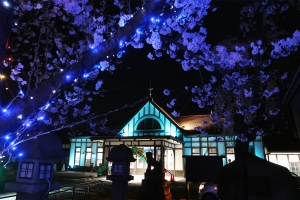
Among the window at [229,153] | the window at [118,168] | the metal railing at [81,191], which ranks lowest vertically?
the metal railing at [81,191]

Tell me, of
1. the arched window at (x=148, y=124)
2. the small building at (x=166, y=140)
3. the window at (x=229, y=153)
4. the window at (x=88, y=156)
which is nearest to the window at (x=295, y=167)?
the small building at (x=166, y=140)

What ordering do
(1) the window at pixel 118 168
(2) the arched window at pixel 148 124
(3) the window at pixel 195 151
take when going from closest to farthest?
(1) the window at pixel 118 168, (3) the window at pixel 195 151, (2) the arched window at pixel 148 124

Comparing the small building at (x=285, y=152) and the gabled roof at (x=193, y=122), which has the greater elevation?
the gabled roof at (x=193, y=122)

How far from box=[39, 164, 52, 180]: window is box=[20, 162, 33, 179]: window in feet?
0.73

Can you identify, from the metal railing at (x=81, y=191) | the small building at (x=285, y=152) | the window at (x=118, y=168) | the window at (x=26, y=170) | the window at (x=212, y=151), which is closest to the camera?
the window at (x=26, y=170)

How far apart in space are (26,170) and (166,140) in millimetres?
17514

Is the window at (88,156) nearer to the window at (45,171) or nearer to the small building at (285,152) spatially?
the small building at (285,152)

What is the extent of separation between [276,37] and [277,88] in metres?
1.84

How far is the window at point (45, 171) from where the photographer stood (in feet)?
17.6

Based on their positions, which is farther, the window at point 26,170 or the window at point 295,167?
the window at point 295,167

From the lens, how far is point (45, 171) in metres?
5.47

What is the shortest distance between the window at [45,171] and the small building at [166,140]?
52.1 feet

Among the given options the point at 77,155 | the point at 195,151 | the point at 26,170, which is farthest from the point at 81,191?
the point at 77,155

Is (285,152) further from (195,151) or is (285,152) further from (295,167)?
(195,151)
